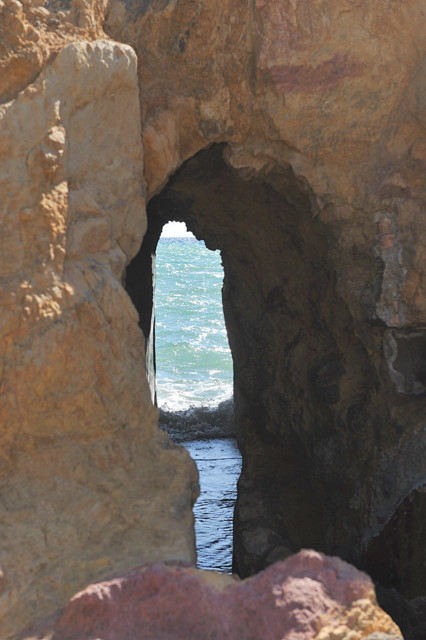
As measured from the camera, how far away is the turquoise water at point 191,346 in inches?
537

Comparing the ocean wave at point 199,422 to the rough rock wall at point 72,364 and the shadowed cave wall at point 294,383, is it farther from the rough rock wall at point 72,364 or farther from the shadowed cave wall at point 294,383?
the rough rock wall at point 72,364

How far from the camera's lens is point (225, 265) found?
6.48 metres

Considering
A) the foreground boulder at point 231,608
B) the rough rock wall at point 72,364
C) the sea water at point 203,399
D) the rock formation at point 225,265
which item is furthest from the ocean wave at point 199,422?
the foreground boulder at point 231,608

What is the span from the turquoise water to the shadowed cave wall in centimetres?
583

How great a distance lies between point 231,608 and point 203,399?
1076 cm

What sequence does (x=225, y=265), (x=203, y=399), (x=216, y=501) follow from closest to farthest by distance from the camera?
(x=225, y=265), (x=216, y=501), (x=203, y=399)

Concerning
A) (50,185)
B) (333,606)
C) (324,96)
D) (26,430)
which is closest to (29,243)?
(50,185)

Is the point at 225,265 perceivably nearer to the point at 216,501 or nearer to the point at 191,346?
the point at 216,501

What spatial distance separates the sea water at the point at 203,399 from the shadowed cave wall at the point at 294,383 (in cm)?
86

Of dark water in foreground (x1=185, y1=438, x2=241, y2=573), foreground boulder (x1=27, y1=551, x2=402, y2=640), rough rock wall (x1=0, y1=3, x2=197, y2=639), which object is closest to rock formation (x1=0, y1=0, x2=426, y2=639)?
rough rock wall (x1=0, y1=3, x2=197, y2=639)

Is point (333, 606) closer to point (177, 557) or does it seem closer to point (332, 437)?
point (177, 557)

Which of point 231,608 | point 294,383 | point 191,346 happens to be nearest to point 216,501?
point 294,383

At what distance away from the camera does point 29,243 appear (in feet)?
9.70

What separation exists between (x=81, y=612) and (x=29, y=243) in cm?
154
